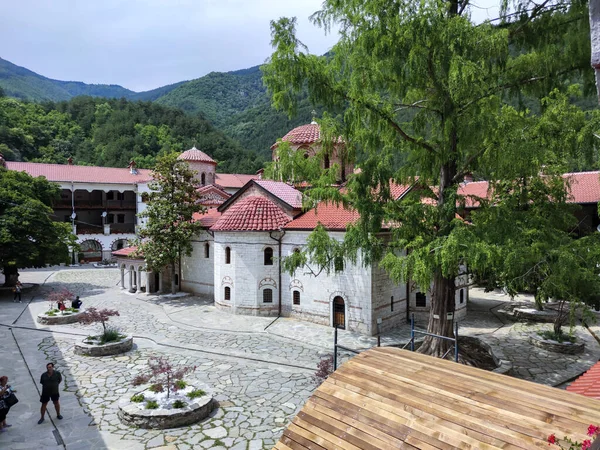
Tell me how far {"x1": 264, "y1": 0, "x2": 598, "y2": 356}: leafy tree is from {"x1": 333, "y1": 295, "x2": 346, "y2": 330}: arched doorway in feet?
17.7

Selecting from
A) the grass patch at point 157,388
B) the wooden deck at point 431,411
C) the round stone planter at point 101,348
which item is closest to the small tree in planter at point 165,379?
the grass patch at point 157,388

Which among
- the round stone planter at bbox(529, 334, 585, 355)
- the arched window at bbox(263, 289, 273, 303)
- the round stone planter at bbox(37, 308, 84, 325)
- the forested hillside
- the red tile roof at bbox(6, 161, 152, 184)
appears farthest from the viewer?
the forested hillside

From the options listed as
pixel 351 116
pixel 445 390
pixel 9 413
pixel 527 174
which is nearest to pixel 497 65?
pixel 527 174

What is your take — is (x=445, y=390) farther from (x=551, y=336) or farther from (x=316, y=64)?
(x=551, y=336)

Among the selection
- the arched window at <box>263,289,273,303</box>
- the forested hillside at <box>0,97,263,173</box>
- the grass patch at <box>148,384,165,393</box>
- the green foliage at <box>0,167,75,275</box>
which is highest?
the forested hillside at <box>0,97,263,173</box>

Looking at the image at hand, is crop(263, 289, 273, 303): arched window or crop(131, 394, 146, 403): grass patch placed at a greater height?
crop(263, 289, 273, 303): arched window

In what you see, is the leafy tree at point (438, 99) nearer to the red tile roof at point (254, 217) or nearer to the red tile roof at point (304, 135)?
the red tile roof at point (254, 217)

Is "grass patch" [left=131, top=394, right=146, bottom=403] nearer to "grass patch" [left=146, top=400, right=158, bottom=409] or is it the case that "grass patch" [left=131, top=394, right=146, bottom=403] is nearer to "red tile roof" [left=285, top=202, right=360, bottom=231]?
"grass patch" [left=146, top=400, right=158, bottom=409]

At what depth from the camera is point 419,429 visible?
360 centimetres

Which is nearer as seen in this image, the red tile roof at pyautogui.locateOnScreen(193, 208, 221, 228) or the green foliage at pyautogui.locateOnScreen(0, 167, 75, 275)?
the green foliage at pyautogui.locateOnScreen(0, 167, 75, 275)

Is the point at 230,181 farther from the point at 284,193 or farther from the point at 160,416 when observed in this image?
the point at 160,416

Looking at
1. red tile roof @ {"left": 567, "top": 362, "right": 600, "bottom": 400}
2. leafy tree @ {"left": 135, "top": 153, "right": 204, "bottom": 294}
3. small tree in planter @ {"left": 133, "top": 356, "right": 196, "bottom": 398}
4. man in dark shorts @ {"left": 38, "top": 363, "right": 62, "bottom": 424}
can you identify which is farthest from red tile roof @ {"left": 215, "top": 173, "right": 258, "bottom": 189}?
red tile roof @ {"left": 567, "top": 362, "right": 600, "bottom": 400}

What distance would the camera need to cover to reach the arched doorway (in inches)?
573

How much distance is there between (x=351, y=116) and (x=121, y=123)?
6797cm
